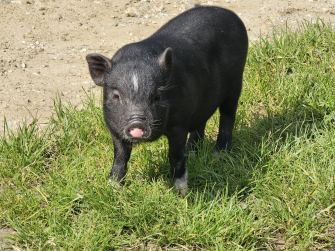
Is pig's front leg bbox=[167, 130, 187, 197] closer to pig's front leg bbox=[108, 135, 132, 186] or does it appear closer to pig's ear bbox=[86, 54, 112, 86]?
pig's front leg bbox=[108, 135, 132, 186]

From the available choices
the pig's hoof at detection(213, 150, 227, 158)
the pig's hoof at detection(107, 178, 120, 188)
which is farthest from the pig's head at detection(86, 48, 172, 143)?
the pig's hoof at detection(213, 150, 227, 158)

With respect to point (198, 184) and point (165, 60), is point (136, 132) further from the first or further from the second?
point (198, 184)

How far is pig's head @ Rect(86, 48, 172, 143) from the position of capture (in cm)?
337

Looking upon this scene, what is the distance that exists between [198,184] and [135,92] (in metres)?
1.41

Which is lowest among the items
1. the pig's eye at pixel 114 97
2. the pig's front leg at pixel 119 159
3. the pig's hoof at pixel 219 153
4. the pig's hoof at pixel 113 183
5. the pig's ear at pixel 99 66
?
the pig's hoof at pixel 219 153

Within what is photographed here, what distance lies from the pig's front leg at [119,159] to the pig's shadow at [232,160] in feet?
1.02

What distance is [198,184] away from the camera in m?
4.41

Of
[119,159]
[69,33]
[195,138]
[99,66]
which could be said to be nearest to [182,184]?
[119,159]

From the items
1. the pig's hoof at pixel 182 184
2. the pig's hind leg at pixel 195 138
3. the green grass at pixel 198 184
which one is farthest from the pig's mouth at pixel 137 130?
the pig's hind leg at pixel 195 138

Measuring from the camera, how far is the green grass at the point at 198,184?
368cm

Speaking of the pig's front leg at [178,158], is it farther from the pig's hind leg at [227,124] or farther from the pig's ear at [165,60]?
the pig's hind leg at [227,124]

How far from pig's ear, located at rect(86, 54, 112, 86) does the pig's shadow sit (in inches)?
42.2

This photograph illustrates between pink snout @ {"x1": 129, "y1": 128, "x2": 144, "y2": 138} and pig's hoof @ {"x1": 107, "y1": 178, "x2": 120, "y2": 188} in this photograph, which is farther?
pig's hoof @ {"x1": 107, "y1": 178, "x2": 120, "y2": 188}

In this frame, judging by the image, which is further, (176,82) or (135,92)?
(176,82)
